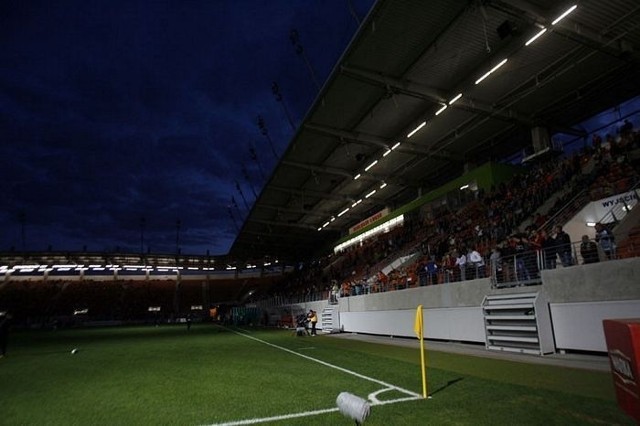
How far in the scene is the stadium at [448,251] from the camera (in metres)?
6.59

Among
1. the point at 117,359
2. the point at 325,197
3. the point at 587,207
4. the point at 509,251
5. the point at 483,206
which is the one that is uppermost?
the point at 325,197

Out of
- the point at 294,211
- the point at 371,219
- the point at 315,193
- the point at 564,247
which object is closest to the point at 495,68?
the point at 564,247

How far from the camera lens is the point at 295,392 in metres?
7.07

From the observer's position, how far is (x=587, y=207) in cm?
1509

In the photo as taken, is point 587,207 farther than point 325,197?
No

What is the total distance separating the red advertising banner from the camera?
2.00 meters

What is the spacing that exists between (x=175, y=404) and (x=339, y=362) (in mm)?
5497

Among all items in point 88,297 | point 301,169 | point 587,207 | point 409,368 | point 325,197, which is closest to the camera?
point 409,368

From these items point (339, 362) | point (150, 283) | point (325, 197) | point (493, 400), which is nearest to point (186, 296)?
point (150, 283)

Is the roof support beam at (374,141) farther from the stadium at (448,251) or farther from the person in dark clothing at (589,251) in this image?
the person in dark clothing at (589,251)

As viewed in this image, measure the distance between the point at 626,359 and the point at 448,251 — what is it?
18.8m

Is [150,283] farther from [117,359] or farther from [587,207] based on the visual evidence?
[587,207]

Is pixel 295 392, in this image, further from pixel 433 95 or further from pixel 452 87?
pixel 452 87

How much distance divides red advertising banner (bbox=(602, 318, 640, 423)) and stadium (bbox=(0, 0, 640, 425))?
4cm
